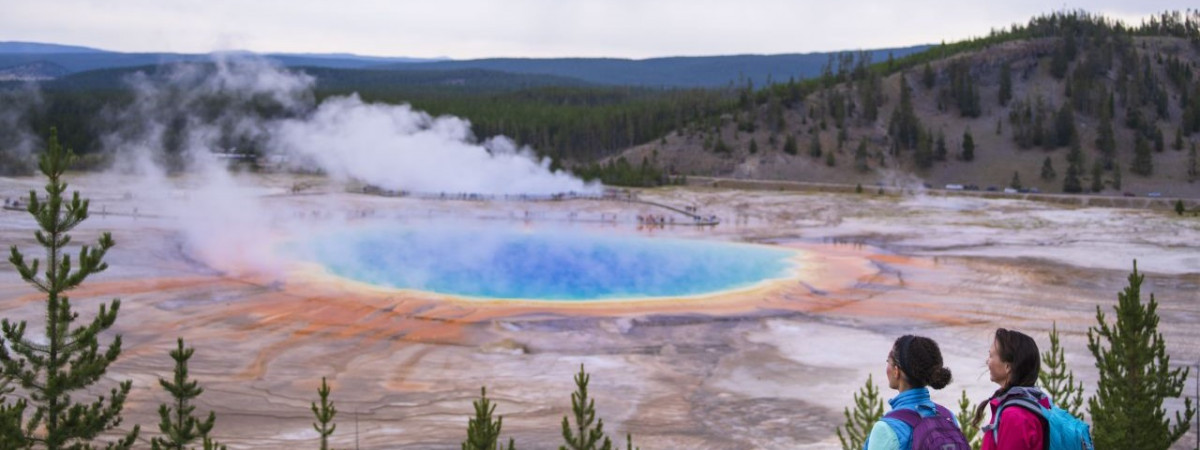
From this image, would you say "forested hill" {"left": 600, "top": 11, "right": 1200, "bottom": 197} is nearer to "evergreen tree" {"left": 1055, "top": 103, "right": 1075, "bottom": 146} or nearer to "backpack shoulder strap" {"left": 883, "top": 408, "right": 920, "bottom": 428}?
"evergreen tree" {"left": 1055, "top": 103, "right": 1075, "bottom": 146}

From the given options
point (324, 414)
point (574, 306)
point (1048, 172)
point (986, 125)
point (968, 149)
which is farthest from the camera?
point (986, 125)

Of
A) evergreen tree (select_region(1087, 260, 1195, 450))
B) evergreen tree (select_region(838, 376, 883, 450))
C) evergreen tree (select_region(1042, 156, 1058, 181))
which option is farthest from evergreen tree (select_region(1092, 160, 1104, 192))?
evergreen tree (select_region(1087, 260, 1195, 450))

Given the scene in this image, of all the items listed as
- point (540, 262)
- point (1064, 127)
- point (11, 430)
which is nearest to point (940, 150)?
point (1064, 127)

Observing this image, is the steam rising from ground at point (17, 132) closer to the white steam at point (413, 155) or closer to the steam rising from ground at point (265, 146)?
the steam rising from ground at point (265, 146)

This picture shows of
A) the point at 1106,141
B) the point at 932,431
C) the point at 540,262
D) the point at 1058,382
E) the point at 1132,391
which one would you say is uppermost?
the point at 1106,141

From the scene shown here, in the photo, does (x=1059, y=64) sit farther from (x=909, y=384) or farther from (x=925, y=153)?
(x=909, y=384)

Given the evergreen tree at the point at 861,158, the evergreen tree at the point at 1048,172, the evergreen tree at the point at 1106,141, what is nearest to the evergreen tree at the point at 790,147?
the evergreen tree at the point at 861,158

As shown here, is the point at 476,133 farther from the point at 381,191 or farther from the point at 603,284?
the point at 603,284
